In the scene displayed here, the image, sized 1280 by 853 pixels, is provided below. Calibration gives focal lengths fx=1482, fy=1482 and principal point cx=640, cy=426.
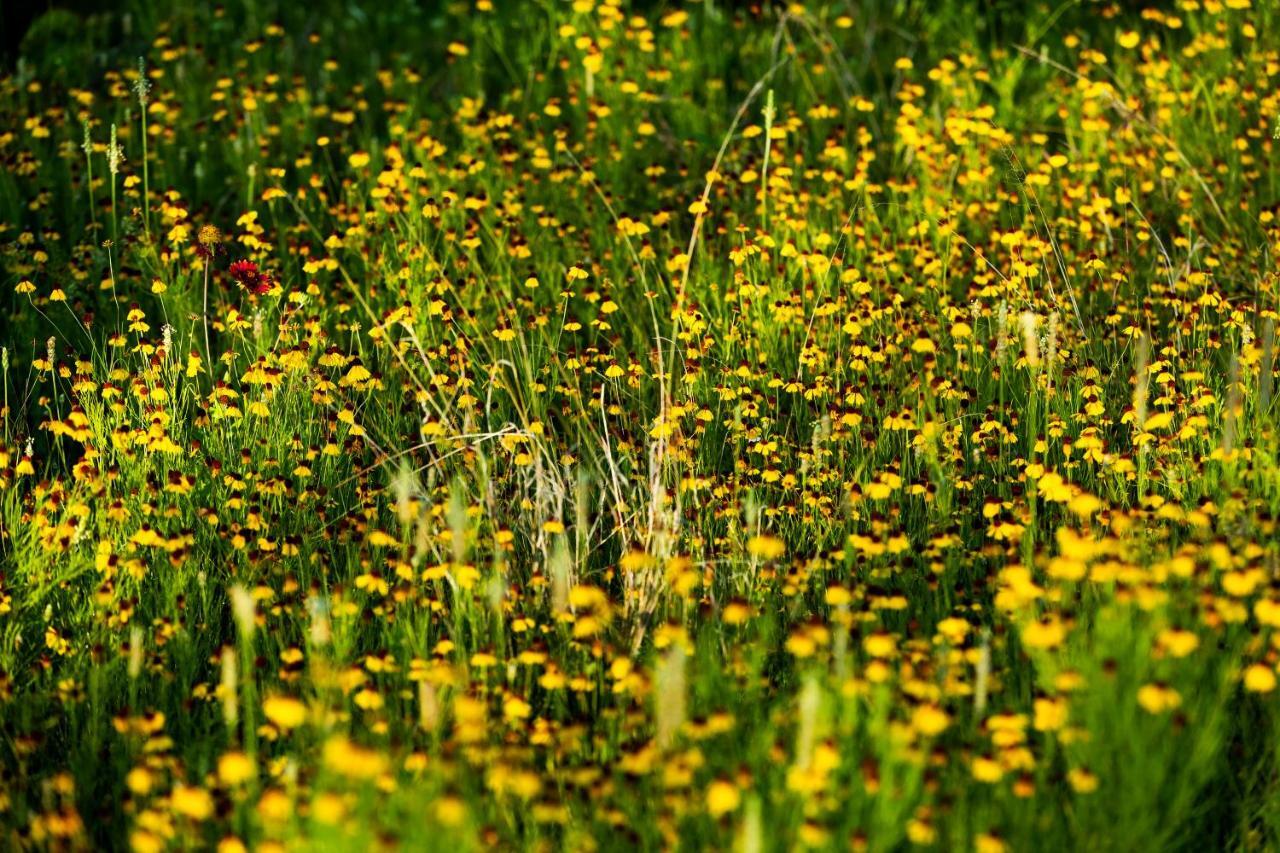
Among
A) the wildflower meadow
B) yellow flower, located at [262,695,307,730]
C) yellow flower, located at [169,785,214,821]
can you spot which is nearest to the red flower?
the wildflower meadow

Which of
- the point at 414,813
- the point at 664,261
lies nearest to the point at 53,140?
the point at 664,261

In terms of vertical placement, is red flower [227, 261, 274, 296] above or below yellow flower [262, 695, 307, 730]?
above

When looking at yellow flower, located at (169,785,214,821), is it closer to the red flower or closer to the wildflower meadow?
the wildflower meadow

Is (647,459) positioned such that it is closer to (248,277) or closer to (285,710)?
(248,277)

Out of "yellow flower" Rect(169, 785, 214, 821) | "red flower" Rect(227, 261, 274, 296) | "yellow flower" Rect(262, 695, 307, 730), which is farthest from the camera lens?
"red flower" Rect(227, 261, 274, 296)

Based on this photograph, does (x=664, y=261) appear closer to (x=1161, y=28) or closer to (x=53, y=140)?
(x=53, y=140)

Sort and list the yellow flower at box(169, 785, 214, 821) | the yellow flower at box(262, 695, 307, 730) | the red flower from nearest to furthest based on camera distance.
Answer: the yellow flower at box(169, 785, 214, 821), the yellow flower at box(262, 695, 307, 730), the red flower

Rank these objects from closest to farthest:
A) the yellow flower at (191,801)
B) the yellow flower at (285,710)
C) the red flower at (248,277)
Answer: the yellow flower at (191,801) → the yellow flower at (285,710) → the red flower at (248,277)

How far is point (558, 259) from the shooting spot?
5340 mm

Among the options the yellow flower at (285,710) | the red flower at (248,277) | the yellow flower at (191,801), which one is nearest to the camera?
the yellow flower at (191,801)

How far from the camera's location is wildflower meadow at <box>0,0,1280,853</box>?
2.61 metres

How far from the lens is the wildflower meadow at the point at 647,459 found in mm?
2613

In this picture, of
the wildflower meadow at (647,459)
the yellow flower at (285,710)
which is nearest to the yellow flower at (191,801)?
the wildflower meadow at (647,459)

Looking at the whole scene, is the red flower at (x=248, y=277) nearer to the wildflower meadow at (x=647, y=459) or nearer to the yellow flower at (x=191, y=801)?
the wildflower meadow at (x=647, y=459)
